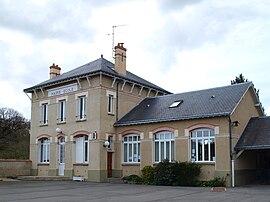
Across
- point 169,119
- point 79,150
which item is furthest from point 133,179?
point 79,150

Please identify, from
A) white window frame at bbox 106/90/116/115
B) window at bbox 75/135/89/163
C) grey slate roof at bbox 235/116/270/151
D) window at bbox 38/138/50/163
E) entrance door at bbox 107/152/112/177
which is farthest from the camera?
window at bbox 38/138/50/163

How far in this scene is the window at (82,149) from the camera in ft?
80.5

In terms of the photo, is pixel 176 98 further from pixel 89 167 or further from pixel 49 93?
pixel 49 93

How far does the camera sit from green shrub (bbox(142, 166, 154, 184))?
2150cm

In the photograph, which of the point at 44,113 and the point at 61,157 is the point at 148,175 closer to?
the point at 61,157

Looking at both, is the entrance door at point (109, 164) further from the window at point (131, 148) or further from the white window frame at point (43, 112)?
the white window frame at point (43, 112)

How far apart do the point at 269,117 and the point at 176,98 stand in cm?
599

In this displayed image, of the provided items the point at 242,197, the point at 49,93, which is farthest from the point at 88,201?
the point at 49,93

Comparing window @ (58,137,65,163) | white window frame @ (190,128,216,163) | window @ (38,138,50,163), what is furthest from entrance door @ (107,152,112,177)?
white window frame @ (190,128,216,163)

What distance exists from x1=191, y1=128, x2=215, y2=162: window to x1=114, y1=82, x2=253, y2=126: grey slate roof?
97cm

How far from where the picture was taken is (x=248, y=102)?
2220 cm

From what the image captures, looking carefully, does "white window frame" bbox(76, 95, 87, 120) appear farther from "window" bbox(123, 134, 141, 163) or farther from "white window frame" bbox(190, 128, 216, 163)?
"white window frame" bbox(190, 128, 216, 163)

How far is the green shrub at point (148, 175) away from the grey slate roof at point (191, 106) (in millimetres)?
2785

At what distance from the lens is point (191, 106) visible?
22375 millimetres
